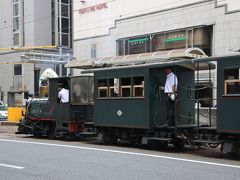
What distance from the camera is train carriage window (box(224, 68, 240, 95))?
1284cm

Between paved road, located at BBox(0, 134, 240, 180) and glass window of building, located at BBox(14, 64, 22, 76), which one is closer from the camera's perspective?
paved road, located at BBox(0, 134, 240, 180)

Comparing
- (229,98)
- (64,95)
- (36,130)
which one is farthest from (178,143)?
(36,130)

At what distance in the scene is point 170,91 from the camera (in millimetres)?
15117

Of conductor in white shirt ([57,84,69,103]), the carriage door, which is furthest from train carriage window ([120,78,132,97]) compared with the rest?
the carriage door

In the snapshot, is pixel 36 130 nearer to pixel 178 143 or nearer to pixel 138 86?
pixel 138 86

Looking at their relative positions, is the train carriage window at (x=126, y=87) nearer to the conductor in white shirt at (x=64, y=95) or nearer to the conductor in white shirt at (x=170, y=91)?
the conductor in white shirt at (x=170, y=91)

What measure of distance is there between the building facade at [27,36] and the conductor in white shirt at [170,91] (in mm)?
32438

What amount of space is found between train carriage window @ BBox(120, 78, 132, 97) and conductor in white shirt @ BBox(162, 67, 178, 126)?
135cm

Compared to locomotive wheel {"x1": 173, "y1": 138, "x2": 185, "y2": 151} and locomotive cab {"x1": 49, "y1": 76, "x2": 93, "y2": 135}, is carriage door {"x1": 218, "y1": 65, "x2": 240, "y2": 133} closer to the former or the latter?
locomotive wheel {"x1": 173, "y1": 138, "x2": 185, "y2": 151}

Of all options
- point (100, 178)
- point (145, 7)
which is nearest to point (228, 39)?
point (145, 7)

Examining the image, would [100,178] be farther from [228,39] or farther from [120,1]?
[120,1]

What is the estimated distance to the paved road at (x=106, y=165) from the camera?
1020cm

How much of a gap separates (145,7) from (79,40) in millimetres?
7827

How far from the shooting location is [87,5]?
34.9 metres
